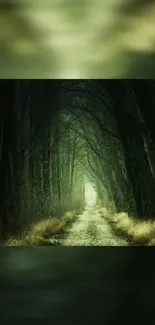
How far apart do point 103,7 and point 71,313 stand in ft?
5.30

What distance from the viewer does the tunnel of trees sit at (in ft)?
8.31

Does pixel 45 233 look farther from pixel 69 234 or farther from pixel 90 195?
pixel 90 195

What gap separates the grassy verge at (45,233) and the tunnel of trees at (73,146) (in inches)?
2.2

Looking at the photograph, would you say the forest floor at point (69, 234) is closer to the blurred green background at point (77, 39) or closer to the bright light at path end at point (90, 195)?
the bright light at path end at point (90, 195)

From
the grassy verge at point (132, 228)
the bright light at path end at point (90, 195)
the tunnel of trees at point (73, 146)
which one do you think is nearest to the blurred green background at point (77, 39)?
the tunnel of trees at point (73, 146)

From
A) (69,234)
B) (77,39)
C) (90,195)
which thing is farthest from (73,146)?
(77,39)

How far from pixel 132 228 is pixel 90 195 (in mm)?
295

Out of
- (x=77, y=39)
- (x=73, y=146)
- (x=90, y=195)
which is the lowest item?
(x=90, y=195)

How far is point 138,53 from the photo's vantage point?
259 centimetres

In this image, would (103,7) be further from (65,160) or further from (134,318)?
(134,318)

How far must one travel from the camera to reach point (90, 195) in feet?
8.37

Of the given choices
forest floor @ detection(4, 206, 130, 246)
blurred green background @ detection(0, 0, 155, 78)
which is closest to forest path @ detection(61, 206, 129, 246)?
forest floor @ detection(4, 206, 130, 246)

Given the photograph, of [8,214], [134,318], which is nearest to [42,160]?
[8,214]

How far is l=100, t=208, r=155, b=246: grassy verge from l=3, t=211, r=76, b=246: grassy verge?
0.21 meters
